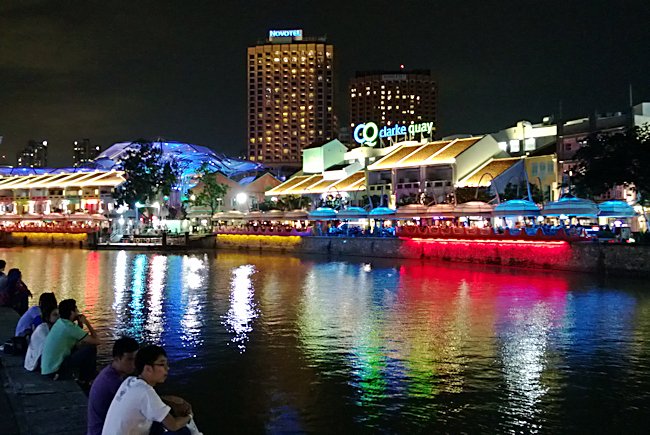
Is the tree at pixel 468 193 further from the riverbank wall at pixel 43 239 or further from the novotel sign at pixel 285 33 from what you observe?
the novotel sign at pixel 285 33

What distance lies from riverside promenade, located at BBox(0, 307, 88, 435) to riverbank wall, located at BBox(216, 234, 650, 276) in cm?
3041

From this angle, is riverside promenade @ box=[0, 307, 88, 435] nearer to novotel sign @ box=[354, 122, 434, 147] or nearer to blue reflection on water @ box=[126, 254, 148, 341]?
blue reflection on water @ box=[126, 254, 148, 341]

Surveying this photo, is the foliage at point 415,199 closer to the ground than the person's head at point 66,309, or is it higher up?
higher up

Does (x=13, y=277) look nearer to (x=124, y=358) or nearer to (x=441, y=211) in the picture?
(x=124, y=358)

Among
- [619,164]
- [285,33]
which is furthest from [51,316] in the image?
[285,33]

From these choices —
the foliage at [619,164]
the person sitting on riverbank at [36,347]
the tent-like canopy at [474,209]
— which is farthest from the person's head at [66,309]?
the tent-like canopy at [474,209]

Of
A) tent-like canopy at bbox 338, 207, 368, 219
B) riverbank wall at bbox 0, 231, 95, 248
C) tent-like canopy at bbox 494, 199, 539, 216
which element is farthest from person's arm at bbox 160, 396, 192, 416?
riverbank wall at bbox 0, 231, 95, 248

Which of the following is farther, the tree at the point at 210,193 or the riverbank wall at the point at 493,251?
the tree at the point at 210,193

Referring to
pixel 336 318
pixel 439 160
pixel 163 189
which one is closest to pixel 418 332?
pixel 336 318

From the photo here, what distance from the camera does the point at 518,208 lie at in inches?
1636

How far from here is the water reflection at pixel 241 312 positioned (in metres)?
16.7

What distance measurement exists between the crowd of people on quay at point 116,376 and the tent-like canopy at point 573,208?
3496cm

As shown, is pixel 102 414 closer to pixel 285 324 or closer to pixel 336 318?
pixel 285 324

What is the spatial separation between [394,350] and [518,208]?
29.3 meters
